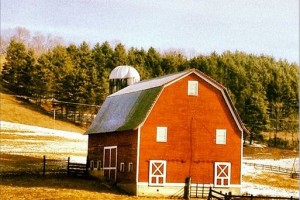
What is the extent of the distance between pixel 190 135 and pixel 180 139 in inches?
29.8

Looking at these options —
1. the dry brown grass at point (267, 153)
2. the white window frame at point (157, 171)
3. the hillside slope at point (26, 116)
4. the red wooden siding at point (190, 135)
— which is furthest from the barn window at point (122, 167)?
the hillside slope at point (26, 116)

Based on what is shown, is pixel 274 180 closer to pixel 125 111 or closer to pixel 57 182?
pixel 125 111

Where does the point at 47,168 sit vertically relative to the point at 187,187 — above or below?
above

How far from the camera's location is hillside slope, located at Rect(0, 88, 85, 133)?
83875 millimetres

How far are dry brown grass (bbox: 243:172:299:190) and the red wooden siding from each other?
12.3 meters

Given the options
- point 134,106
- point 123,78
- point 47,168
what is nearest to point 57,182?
point 134,106

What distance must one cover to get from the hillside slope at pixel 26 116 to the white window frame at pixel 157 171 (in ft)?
158

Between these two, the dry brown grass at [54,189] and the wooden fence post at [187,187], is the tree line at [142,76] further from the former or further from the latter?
the wooden fence post at [187,187]

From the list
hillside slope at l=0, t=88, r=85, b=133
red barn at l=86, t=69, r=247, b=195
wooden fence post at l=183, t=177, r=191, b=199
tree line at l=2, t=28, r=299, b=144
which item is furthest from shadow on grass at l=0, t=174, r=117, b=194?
tree line at l=2, t=28, r=299, b=144

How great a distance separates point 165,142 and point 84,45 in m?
74.5

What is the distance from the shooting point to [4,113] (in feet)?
280

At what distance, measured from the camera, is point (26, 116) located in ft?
282

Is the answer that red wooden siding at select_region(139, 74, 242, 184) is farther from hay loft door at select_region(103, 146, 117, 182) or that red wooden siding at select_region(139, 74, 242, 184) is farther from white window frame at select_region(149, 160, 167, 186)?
hay loft door at select_region(103, 146, 117, 182)

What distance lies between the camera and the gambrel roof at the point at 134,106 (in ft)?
125
